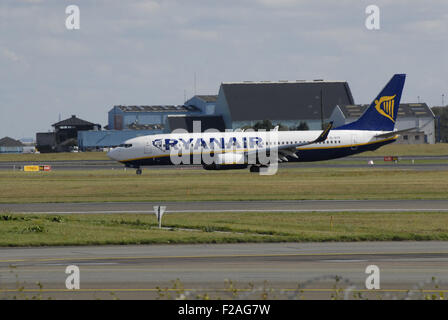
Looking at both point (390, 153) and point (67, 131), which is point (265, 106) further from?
point (67, 131)

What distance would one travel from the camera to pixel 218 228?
1309 inches

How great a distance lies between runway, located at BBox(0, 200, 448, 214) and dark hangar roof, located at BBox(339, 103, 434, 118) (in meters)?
98.8

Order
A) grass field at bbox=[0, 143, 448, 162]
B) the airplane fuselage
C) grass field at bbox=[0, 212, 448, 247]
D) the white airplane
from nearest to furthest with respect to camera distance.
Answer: grass field at bbox=[0, 212, 448, 247] → the white airplane → the airplane fuselage → grass field at bbox=[0, 143, 448, 162]

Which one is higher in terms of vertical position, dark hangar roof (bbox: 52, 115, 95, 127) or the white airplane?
dark hangar roof (bbox: 52, 115, 95, 127)

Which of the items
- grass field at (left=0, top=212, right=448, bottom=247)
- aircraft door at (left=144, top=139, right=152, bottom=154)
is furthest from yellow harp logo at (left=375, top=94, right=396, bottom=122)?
grass field at (left=0, top=212, right=448, bottom=247)

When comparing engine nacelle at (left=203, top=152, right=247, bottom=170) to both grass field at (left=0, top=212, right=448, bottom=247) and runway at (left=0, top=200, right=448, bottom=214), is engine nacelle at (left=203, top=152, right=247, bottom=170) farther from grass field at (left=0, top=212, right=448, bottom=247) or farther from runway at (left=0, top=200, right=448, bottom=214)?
grass field at (left=0, top=212, right=448, bottom=247)

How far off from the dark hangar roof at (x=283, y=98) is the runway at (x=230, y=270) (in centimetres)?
12287

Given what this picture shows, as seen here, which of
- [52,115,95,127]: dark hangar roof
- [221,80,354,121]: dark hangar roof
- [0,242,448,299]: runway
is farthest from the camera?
[52,115,95,127]: dark hangar roof

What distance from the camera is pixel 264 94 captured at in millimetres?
154375

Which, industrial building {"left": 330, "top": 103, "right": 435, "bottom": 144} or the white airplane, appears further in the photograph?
industrial building {"left": 330, "top": 103, "right": 435, "bottom": 144}

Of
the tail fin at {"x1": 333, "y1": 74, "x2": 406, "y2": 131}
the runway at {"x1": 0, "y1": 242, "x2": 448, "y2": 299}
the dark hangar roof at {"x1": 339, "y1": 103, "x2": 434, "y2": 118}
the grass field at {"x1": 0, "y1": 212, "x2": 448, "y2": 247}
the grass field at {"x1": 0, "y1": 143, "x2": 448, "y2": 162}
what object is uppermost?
the dark hangar roof at {"x1": 339, "y1": 103, "x2": 434, "y2": 118}

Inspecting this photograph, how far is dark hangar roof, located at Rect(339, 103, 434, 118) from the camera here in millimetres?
143525
